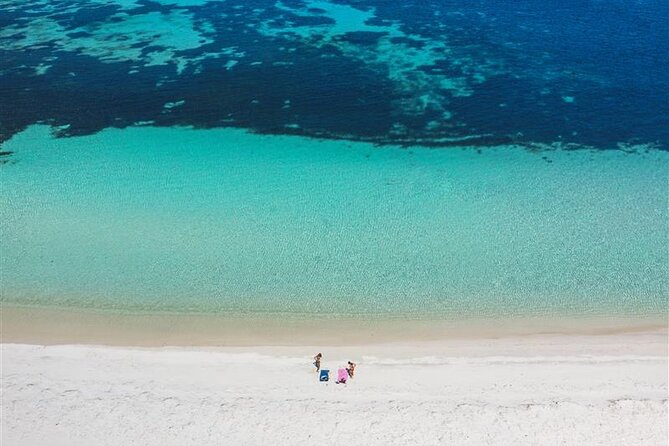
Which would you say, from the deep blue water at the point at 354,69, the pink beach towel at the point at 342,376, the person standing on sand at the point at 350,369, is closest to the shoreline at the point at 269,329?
the person standing on sand at the point at 350,369

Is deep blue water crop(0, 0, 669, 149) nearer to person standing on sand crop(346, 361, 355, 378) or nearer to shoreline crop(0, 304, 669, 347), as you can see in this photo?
shoreline crop(0, 304, 669, 347)

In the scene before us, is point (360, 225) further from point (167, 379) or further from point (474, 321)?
point (167, 379)

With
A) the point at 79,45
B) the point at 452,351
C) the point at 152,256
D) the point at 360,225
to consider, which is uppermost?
the point at 79,45

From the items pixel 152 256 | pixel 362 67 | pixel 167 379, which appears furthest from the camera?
pixel 362 67

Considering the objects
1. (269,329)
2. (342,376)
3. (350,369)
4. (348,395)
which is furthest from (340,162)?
(348,395)

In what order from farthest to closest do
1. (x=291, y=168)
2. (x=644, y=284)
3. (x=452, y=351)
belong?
1. (x=291, y=168)
2. (x=644, y=284)
3. (x=452, y=351)

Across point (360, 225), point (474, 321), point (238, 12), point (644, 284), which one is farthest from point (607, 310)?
point (238, 12)

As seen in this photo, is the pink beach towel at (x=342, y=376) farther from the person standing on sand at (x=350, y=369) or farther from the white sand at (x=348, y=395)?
the white sand at (x=348, y=395)

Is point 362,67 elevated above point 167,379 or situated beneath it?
elevated above

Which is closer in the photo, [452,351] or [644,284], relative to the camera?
[452,351]
